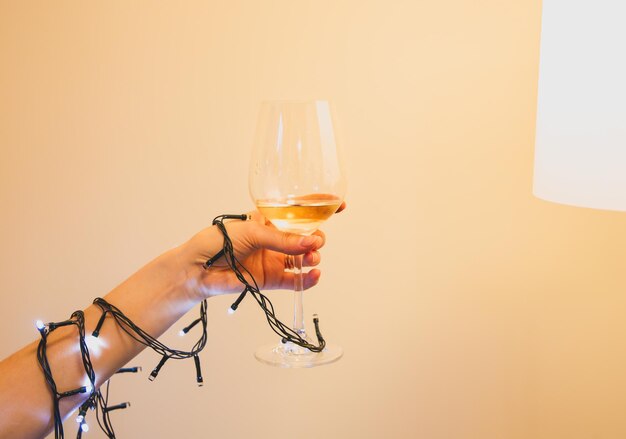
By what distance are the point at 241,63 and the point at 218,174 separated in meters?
0.28

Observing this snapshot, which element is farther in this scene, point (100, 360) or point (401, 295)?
point (401, 295)

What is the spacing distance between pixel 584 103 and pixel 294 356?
517 millimetres

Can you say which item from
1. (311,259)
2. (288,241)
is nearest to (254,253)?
(311,259)

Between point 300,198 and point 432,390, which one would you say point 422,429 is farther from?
point 300,198

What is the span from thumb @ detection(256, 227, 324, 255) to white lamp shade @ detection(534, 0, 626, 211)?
0.33 m

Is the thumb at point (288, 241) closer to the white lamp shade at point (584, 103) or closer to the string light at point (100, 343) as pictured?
the string light at point (100, 343)

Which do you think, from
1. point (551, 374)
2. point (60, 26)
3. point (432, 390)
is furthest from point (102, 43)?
point (551, 374)

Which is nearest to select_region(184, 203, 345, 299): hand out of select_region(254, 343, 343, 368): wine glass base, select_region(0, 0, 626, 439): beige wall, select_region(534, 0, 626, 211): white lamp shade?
select_region(254, 343, 343, 368): wine glass base

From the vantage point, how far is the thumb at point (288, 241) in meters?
1.00

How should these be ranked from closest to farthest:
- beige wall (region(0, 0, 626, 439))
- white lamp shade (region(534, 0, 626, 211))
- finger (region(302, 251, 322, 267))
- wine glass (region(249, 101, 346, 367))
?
white lamp shade (region(534, 0, 626, 211))
wine glass (region(249, 101, 346, 367))
finger (region(302, 251, 322, 267))
beige wall (region(0, 0, 626, 439))

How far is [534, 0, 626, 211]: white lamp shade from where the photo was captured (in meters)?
0.80

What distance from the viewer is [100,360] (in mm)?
1093

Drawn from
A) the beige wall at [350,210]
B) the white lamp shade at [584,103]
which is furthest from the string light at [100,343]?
the beige wall at [350,210]

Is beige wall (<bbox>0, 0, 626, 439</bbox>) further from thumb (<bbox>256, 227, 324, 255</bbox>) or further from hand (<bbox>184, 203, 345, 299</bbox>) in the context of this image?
thumb (<bbox>256, 227, 324, 255</bbox>)
